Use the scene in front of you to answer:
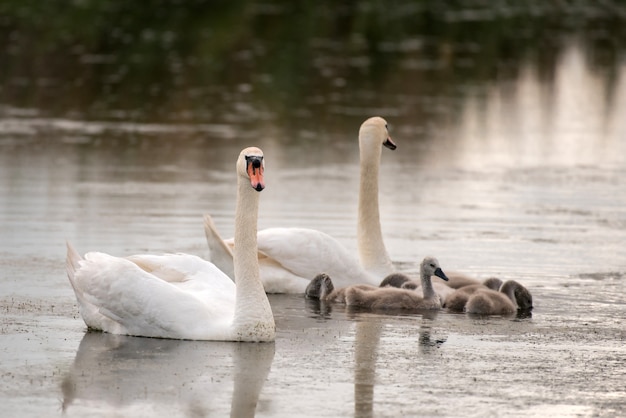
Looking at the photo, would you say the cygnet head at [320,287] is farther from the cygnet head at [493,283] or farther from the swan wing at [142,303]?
the swan wing at [142,303]

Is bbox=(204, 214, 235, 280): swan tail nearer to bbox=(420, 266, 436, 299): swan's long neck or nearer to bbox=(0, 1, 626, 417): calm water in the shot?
bbox=(0, 1, 626, 417): calm water

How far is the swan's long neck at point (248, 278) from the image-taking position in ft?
33.2

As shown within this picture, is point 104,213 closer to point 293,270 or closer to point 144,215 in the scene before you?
point 144,215

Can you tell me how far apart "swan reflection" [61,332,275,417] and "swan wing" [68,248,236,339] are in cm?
9

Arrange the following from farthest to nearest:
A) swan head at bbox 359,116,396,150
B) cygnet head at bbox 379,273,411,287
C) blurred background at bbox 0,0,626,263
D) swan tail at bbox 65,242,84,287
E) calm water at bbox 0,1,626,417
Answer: blurred background at bbox 0,0,626,263 < swan head at bbox 359,116,396,150 < cygnet head at bbox 379,273,411,287 < swan tail at bbox 65,242,84,287 < calm water at bbox 0,1,626,417

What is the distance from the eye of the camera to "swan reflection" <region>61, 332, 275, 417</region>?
8336 mm

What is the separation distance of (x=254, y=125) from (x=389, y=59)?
13.0 metres

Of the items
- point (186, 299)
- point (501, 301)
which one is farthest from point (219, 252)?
point (501, 301)

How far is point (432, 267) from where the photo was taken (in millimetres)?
11766

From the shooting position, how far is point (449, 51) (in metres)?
39.8

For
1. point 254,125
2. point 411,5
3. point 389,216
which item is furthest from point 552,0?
point 389,216

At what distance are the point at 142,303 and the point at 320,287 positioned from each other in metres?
2.58

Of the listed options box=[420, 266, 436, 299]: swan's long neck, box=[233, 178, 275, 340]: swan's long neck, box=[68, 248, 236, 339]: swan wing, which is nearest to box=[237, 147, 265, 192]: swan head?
box=[233, 178, 275, 340]: swan's long neck

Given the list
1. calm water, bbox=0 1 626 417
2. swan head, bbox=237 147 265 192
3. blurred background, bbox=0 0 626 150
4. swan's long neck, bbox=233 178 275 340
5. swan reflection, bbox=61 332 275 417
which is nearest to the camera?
swan reflection, bbox=61 332 275 417
